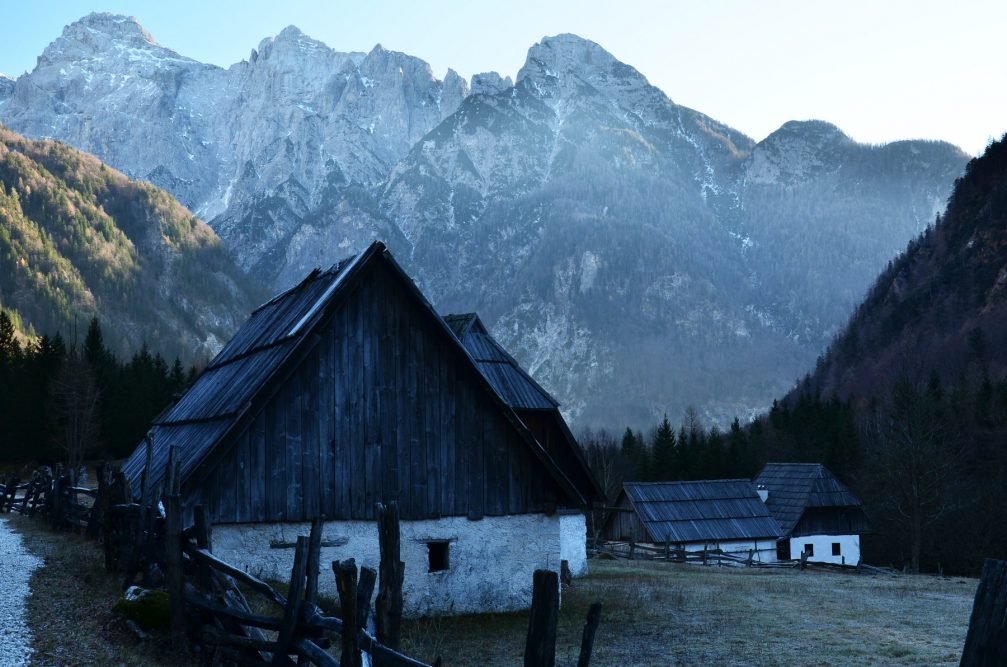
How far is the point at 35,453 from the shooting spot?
222 feet

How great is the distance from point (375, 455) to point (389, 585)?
8.36 m

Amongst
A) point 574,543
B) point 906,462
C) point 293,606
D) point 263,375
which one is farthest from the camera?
point 906,462

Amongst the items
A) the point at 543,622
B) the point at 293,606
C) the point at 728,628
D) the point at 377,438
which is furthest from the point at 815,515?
the point at 543,622

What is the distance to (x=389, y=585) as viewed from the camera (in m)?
10.2

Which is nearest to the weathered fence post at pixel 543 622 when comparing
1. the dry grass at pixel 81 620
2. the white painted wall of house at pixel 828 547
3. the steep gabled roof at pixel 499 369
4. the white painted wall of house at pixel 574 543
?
the dry grass at pixel 81 620

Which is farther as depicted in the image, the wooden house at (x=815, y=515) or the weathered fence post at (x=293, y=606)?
the wooden house at (x=815, y=515)

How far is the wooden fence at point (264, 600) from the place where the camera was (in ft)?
29.0

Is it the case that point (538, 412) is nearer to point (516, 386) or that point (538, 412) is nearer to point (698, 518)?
point (516, 386)

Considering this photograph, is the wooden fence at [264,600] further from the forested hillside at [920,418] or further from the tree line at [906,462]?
the forested hillside at [920,418]

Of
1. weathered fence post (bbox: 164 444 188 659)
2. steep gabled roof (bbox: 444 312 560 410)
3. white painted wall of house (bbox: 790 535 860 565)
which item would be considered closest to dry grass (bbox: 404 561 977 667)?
weathered fence post (bbox: 164 444 188 659)

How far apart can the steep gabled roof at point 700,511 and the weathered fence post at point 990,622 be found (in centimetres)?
4528

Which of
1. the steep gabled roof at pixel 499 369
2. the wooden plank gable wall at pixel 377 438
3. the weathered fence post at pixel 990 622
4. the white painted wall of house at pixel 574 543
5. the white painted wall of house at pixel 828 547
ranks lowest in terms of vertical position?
the white painted wall of house at pixel 828 547

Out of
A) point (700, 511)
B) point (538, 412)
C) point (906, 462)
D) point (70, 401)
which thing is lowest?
point (700, 511)

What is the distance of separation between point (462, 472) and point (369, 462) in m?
2.07
